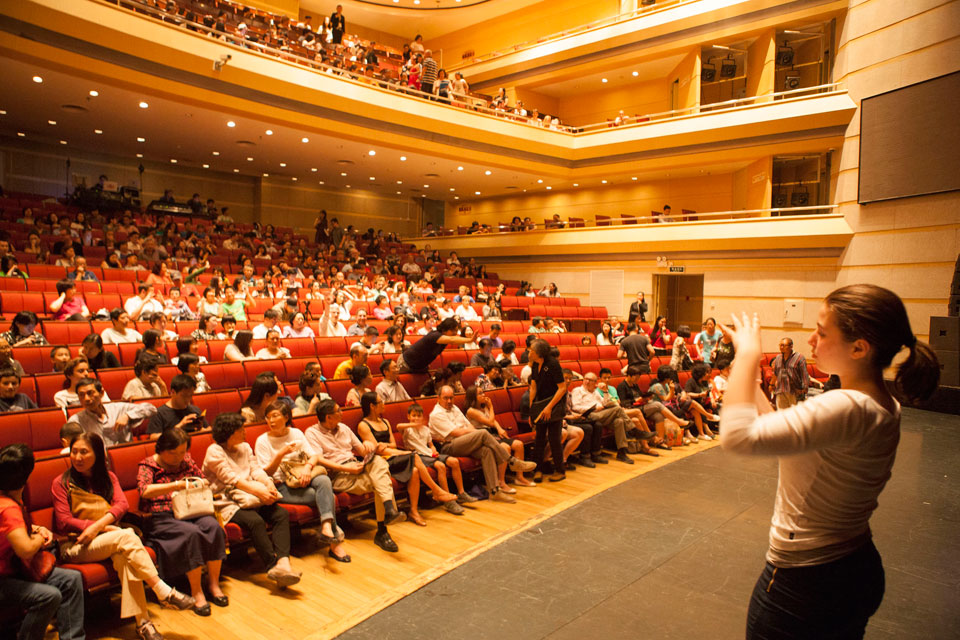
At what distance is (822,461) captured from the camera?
1.10 meters

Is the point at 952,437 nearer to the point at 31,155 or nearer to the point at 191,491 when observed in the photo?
the point at 191,491

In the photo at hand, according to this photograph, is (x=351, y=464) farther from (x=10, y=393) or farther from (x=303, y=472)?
(x=10, y=393)

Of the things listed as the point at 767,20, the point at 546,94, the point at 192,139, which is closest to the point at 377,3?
the point at 546,94

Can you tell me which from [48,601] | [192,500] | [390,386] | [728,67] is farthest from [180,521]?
[728,67]

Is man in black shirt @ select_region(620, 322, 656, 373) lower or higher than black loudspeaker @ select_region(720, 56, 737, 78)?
lower

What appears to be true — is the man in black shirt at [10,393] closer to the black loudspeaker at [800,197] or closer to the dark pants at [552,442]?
the dark pants at [552,442]

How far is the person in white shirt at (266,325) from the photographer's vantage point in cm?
630

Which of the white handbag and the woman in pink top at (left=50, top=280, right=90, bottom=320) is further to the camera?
the woman in pink top at (left=50, top=280, right=90, bottom=320)

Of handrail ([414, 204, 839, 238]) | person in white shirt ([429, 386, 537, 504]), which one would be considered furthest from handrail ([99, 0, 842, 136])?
person in white shirt ([429, 386, 537, 504])

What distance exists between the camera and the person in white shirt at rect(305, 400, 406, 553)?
3781 mm

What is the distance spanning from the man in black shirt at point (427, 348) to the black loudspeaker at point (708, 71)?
12.6 m

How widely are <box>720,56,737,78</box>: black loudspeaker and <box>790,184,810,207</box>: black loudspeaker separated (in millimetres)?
3577

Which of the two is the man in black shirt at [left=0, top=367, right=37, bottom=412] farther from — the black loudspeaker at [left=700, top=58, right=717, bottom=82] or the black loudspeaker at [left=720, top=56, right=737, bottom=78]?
the black loudspeaker at [left=720, top=56, right=737, bottom=78]

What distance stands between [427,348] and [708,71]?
13119mm
